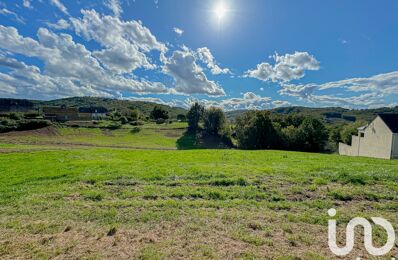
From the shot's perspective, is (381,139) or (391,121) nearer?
(391,121)

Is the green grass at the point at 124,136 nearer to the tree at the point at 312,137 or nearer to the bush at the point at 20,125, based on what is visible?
the bush at the point at 20,125

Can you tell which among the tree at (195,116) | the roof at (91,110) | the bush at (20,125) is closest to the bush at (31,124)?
the bush at (20,125)

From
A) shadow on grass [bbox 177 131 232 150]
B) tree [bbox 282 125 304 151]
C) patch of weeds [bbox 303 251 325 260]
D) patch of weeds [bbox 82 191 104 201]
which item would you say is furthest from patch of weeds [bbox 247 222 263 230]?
shadow on grass [bbox 177 131 232 150]

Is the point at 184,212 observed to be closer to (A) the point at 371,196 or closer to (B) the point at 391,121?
(A) the point at 371,196

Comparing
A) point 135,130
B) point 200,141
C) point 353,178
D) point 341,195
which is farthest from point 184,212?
point 135,130

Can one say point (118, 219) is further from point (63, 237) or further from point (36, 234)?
point (36, 234)

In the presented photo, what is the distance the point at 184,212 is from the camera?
590 centimetres

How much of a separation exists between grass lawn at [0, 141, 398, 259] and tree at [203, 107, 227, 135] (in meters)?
55.5

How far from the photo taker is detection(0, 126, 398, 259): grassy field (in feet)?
14.0

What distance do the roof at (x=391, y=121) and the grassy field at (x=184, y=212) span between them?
84.1 ft

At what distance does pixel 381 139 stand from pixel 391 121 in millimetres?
2751

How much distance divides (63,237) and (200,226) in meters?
3.08

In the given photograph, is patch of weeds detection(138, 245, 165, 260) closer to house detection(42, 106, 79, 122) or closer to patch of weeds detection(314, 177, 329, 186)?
patch of weeds detection(314, 177, 329, 186)

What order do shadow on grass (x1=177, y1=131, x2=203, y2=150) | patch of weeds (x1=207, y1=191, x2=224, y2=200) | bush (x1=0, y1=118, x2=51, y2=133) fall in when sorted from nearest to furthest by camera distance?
patch of weeds (x1=207, y1=191, x2=224, y2=200), bush (x1=0, y1=118, x2=51, y2=133), shadow on grass (x1=177, y1=131, x2=203, y2=150)
